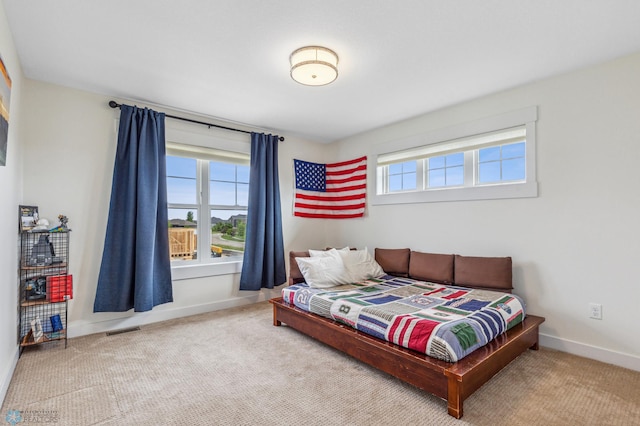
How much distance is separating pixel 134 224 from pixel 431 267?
125 inches

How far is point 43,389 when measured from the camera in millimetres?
2039

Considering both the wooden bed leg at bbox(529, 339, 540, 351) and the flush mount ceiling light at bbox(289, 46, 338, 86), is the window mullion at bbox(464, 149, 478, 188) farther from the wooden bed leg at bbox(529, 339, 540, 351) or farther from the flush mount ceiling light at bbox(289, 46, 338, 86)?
the flush mount ceiling light at bbox(289, 46, 338, 86)

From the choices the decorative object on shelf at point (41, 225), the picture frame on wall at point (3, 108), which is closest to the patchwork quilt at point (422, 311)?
the decorative object on shelf at point (41, 225)

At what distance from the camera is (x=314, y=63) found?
234cm

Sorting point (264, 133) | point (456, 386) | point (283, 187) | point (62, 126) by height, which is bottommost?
point (456, 386)

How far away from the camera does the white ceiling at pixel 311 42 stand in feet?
6.34

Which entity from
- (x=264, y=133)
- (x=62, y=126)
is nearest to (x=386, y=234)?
(x=264, y=133)

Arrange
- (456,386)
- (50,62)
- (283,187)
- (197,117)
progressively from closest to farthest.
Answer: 1. (456,386)
2. (50,62)
3. (197,117)
4. (283,187)

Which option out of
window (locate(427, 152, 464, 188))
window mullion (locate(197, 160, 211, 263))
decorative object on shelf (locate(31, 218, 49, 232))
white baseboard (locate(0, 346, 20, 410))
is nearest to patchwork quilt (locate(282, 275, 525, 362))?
window (locate(427, 152, 464, 188))

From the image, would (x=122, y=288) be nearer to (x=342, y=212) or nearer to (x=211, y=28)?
(x=211, y=28)

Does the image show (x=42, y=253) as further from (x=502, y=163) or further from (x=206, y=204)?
(x=502, y=163)

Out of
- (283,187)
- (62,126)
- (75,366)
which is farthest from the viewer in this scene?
(283,187)

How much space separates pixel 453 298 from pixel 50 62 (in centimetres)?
394

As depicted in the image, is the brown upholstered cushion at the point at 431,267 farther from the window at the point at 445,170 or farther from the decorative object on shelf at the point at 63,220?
the decorative object on shelf at the point at 63,220
